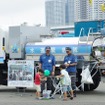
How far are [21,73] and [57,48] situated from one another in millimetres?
1646

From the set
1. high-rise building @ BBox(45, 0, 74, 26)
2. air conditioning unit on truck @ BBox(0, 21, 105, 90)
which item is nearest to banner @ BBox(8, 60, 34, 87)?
air conditioning unit on truck @ BBox(0, 21, 105, 90)

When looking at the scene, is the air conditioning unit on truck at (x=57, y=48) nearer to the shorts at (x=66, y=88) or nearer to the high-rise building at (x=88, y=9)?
the shorts at (x=66, y=88)

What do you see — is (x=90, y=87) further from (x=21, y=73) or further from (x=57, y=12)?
(x=57, y=12)

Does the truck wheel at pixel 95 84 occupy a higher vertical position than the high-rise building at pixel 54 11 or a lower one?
lower

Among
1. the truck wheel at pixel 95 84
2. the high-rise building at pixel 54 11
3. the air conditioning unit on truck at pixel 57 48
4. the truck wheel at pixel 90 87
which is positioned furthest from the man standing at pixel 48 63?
the high-rise building at pixel 54 11

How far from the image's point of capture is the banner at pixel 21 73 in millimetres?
→ 14289

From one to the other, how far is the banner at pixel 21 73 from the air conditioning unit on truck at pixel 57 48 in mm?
498

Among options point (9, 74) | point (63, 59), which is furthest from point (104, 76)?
point (9, 74)

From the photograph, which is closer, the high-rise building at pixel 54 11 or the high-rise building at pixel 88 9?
the high-rise building at pixel 88 9

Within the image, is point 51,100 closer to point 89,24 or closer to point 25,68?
point 25,68

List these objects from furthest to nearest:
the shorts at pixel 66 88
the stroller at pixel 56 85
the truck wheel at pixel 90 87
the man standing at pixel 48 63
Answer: the truck wheel at pixel 90 87 < the man standing at pixel 48 63 < the stroller at pixel 56 85 < the shorts at pixel 66 88

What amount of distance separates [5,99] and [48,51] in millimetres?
2275

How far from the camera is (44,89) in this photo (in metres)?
13.6

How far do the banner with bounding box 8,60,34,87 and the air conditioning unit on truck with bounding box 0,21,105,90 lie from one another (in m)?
0.50
